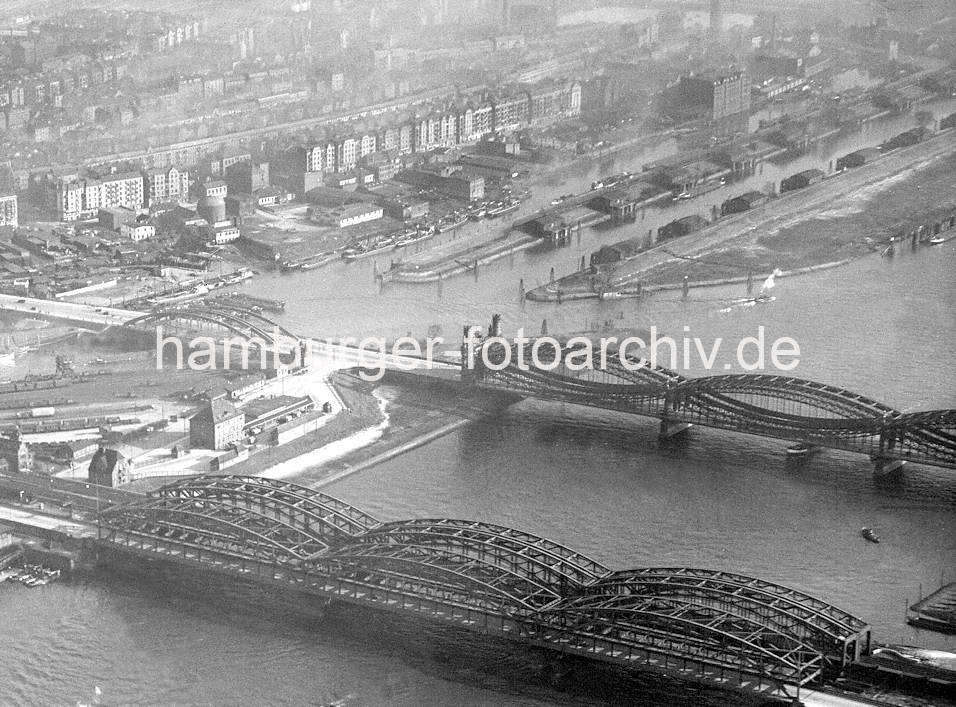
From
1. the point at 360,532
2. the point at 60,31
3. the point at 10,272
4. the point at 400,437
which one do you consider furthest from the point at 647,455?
the point at 60,31

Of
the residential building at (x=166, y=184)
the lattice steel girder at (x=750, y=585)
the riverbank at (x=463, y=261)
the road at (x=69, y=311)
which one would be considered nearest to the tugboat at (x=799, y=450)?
the lattice steel girder at (x=750, y=585)

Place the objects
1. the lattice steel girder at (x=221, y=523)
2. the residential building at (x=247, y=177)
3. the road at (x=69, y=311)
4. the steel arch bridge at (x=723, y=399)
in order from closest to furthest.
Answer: the lattice steel girder at (x=221, y=523), the steel arch bridge at (x=723, y=399), the road at (x=69, y=311), the residential building at (x=247, y=177)

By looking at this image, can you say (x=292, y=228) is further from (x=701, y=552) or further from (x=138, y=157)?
(x=701, y=552)

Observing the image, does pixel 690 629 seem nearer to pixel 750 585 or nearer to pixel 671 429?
pixel 750 585

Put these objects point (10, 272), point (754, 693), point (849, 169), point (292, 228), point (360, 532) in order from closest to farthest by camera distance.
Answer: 1. point (754, 693)
2. point (360, 532)
3. point (10, 272)
4. point (292, 228)
5. point (849, 169)

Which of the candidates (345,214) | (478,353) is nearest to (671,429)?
(478,353)

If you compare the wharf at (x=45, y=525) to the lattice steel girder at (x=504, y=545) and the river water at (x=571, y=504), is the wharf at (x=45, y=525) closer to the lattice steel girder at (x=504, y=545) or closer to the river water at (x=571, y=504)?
the river water at (x=571, y=504)
